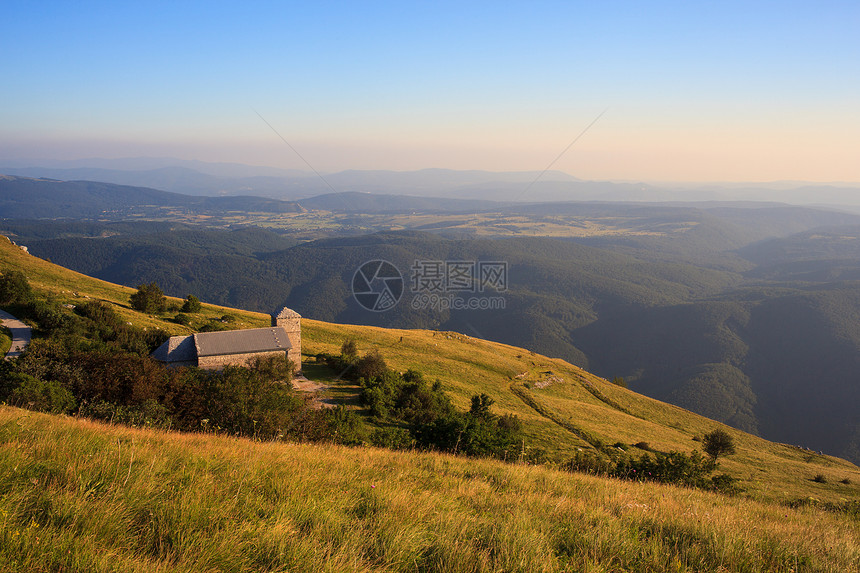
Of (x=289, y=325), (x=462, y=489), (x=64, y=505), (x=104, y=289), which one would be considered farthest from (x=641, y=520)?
(x=104, y=289)

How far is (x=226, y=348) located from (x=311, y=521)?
108 feet

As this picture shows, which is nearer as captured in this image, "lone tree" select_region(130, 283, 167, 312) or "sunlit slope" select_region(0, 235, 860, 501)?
"sunlit slope" select_region(0, 235, 860, 501)

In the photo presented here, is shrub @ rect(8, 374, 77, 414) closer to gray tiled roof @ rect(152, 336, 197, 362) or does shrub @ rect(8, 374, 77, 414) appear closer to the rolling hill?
the rolling hill

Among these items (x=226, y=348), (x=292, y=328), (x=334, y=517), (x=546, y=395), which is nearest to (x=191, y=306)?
(x=292, y=328)

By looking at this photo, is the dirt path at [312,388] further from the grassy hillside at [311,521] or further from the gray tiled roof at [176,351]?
the grassy hillside at [311,521]

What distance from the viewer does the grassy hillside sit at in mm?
3988

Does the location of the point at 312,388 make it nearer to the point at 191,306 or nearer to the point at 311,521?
the point at 191,306

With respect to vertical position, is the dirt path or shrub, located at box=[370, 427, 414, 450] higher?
shrub, located at box=[370, 427, 414, 450]

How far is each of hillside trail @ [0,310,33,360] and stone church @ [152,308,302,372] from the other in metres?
7.54

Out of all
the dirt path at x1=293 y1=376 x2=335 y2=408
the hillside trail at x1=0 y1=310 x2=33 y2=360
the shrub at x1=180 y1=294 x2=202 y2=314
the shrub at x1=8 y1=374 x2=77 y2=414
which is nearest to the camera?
the shrub at x1=8 y1=374 x2=77 y2=414

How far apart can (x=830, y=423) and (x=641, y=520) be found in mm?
168566

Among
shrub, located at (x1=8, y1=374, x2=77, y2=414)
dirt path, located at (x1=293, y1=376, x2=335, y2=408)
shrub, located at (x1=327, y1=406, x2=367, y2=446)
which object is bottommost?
dirt path, located at (x1=293, y1=376, x2=335, y2=408)

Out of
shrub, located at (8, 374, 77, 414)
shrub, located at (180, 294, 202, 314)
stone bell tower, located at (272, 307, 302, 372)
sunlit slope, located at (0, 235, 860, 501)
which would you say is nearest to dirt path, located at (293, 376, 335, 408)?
stone bell tower, located at (272, 307, 302, 372)

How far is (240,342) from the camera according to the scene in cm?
3516
